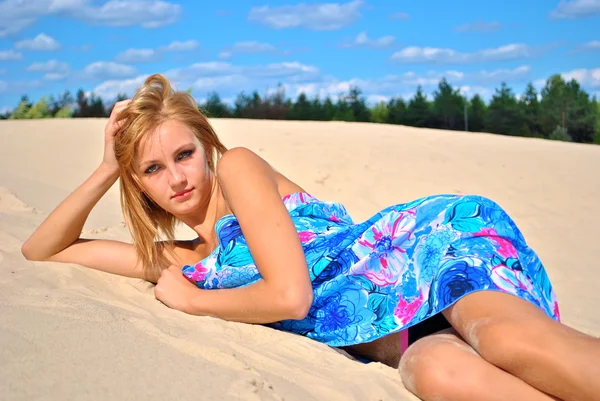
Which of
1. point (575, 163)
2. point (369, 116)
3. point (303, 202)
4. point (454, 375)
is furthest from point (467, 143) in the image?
point (369, 116)

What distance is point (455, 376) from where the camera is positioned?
2277 mm

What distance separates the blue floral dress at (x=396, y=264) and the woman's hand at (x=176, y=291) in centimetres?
12

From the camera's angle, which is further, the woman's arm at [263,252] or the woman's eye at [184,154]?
the woman's eye at [184,154]

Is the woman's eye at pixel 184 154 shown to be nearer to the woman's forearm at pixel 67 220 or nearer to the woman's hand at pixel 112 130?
the woman's hand at pixel 112 130

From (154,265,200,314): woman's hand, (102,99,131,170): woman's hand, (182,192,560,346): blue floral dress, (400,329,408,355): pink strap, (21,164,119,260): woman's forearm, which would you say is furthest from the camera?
(21,164,119,260): woman's forearm

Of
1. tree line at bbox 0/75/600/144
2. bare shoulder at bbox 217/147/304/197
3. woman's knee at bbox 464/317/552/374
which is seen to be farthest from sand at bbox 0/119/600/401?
tree line at bbox 0/75/600/144

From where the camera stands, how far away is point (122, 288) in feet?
10.6

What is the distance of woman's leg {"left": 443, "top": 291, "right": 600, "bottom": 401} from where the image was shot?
2047mm

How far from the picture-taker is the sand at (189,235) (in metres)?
2.04

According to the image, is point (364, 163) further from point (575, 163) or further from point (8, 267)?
point (8, 267)

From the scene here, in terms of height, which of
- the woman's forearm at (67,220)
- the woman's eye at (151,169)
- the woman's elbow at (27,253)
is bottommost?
the woman's elbow at (27,253)

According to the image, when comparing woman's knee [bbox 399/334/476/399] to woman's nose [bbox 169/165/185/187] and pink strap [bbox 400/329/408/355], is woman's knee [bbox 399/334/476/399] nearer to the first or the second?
pink strap [bbox 400/329/408/355]

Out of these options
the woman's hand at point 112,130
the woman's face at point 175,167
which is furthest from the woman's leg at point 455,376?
the woman's hand at point 112,130

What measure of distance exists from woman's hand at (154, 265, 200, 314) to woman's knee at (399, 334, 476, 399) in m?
0.99
